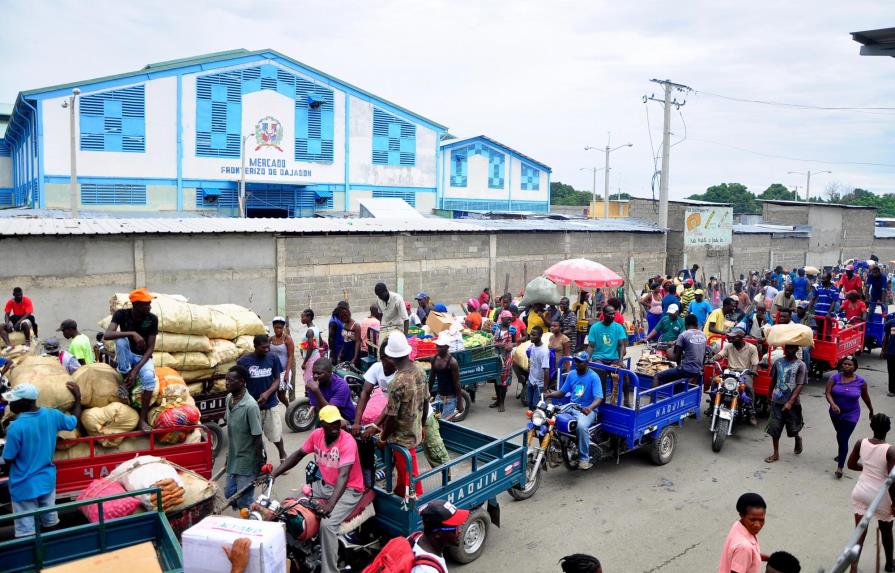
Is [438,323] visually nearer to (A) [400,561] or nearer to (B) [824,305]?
(B) [824,305]

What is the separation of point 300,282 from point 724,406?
444 inches

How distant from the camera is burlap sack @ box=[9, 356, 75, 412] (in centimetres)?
707

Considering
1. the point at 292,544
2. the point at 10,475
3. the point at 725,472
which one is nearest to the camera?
the point at 292,544

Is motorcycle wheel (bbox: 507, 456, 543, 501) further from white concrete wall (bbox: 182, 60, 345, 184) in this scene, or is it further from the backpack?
white concrete wall (bbox: 182, 60, 345, 184)

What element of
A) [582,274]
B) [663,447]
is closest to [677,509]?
[663,447]

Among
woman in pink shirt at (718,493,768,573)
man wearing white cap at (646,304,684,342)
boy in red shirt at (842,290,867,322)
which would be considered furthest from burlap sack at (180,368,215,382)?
boy in red shirt at (842,290,867,322)

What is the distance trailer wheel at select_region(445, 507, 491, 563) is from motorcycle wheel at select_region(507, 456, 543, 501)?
1.18 m

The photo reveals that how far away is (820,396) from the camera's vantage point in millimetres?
13234

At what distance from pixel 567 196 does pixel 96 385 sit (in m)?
87.8

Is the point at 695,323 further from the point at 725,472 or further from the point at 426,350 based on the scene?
the point at 426,350

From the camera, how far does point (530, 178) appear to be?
2096 inches

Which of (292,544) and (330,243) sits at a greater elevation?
(330,243)

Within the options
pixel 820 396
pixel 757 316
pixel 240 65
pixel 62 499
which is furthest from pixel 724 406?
pixel 240 65

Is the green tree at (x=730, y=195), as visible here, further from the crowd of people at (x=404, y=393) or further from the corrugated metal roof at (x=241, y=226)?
the crowd of people at (x=404, y=393)
